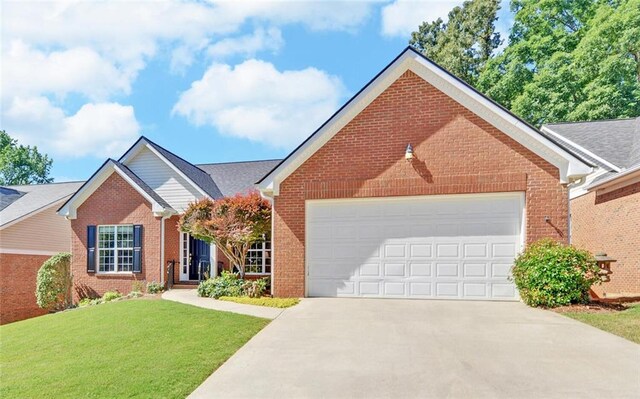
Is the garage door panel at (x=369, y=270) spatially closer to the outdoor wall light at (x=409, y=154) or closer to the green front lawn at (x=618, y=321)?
the outdoor wall light at (x=409, y=154)

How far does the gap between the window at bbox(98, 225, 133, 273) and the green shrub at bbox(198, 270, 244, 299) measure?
5546mm

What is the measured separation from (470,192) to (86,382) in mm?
8718

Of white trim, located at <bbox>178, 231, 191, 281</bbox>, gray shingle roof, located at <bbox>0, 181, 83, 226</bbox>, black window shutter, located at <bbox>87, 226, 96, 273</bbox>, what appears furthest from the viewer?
gray shingle roof, located at <bbox>0, 181, 83, 226</bbox>

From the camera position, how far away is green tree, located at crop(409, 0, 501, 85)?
30.4 metres

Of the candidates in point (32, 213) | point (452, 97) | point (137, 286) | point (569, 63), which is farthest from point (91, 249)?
point (569, 63)

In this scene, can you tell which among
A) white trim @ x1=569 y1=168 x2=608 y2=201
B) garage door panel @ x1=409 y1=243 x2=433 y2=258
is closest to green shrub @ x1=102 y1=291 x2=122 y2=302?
garage door panel @ x1=409 y1=243 x2=433 y2=258

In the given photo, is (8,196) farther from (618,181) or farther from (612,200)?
(612,200)

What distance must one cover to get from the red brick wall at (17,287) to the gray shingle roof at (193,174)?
28.5ft

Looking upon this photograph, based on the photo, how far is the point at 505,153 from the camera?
30.3 ft

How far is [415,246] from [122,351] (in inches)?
274

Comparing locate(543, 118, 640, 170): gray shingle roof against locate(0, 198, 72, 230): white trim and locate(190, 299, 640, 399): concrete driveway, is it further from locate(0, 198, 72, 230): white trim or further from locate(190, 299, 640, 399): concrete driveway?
locate(0, 198, 72, 230): white trim

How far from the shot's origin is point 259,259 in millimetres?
14328

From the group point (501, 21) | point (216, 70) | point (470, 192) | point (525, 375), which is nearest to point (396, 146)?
point (470, 192)

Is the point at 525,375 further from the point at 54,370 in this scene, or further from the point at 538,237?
the point at 54,370
